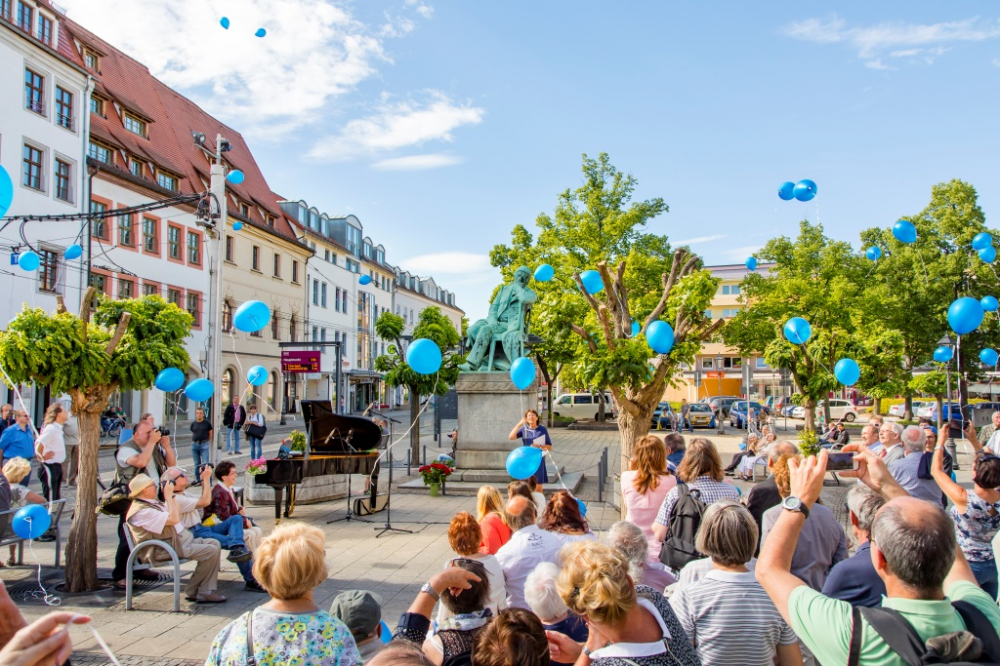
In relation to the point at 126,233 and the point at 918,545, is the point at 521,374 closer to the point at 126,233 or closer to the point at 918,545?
the point at 918,545

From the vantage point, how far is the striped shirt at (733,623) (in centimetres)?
308

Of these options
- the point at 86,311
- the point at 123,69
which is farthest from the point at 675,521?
the point at 123,69

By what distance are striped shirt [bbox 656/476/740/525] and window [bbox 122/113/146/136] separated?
3358 cm

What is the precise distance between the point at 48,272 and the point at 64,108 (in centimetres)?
623

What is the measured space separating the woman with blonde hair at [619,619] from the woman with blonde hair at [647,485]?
2.56 metres

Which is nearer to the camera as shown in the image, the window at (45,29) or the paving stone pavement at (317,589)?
the paving stone pavement at (317,589)

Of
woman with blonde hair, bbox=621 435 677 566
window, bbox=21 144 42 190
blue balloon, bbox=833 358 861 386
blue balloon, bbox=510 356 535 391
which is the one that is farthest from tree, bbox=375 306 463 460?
window, bbox=21 144 42 190

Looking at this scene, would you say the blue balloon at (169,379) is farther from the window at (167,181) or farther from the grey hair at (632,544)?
the window at (167,181)

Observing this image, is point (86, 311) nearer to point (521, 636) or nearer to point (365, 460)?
point (365, 460)

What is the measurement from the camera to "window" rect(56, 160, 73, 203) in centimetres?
2609

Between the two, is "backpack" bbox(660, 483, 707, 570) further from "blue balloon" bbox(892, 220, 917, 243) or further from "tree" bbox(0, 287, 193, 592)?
"blue balloon" bbox(892, 220, 917, 243)

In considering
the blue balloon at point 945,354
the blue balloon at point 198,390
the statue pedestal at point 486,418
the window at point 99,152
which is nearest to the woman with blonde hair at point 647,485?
the blue balloon at point 198,390

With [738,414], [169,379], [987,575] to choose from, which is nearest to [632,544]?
[987,575]

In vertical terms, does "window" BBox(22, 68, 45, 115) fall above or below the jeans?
above
